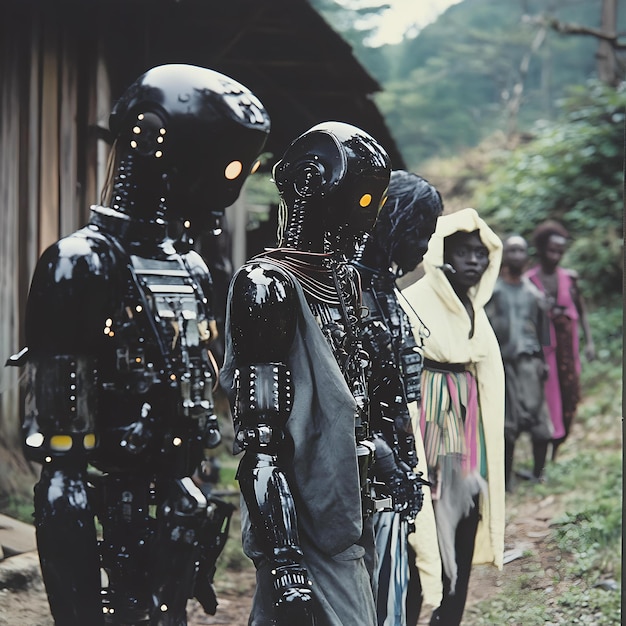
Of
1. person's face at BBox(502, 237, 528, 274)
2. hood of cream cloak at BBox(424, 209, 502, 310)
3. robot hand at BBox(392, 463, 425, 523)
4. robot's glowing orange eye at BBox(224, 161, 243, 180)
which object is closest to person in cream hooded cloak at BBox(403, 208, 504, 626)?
hood of cream cloak at BBox(424, 209, 502, 310)

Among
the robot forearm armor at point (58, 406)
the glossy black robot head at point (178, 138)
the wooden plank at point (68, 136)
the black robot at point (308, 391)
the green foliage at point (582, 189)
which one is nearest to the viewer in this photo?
the black robot at point (308, 391)

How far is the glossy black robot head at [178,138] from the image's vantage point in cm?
316

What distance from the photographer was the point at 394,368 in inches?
146

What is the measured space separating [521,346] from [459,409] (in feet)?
10.4

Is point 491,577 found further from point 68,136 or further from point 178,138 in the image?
point 178,138

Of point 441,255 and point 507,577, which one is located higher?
point 441,255

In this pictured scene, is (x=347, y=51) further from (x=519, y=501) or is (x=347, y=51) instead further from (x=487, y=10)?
(x=487, y=10)

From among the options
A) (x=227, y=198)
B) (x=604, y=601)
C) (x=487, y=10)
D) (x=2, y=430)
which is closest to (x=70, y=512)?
(x=227, y=198)

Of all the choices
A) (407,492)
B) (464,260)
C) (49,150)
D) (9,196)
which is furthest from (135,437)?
(464,260)

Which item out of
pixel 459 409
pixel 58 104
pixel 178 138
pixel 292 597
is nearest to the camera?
pixel 292 597

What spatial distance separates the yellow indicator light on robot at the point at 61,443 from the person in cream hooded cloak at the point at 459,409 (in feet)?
5.91

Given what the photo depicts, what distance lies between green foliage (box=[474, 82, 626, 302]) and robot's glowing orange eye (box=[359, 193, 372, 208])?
7566 millimetres

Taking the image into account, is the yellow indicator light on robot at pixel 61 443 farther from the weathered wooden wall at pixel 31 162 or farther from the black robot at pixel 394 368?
the weathered wooden wall at pixel 31 162

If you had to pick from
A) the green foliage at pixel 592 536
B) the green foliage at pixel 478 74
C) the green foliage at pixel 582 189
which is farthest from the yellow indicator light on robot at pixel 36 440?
the green foliage at pixel 582 189
